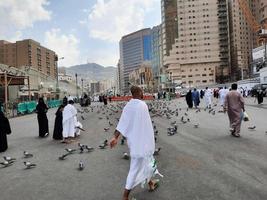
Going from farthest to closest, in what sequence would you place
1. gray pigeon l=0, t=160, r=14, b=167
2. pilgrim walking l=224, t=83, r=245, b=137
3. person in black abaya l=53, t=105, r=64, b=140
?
person in black abaya l=53, t=105, r=64, b=140
pilgrim walking l=224, t=83, r=245, b=137
gray pigeon l=0, t=160, r=14, b=167

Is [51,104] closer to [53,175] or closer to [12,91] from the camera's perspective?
[12,91]

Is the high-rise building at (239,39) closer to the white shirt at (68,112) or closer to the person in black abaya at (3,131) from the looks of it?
the white shirt at (68,112)

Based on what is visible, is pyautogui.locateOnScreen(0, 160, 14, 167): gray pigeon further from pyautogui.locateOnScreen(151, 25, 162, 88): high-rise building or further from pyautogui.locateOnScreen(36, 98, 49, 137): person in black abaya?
pyautogui.locateOnScreen(151, 25, 162, 88): high-rise building

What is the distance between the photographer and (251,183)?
6195mm

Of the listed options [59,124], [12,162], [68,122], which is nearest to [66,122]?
[68,122]

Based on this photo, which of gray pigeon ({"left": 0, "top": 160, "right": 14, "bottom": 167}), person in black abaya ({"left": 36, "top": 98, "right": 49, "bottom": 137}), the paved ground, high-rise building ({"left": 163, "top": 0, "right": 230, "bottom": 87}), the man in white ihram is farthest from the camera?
high-rise building ({"left": 163, "top": 0, "right": 230, "bottom": 87})

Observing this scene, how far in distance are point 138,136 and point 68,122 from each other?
7.78 m

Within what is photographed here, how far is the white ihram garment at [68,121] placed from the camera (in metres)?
13.0

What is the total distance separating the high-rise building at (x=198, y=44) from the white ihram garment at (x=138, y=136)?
451 feet

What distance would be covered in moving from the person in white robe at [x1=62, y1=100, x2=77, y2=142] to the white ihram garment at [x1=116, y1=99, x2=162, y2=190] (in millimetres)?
7595

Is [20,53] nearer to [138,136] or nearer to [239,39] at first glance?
[239,39]

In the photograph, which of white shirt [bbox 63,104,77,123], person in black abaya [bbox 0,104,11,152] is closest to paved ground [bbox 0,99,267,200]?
person in black abaya [bbox 0,104,11,152]

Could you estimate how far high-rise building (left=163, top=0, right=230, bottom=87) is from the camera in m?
143

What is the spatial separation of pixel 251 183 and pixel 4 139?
8.46 m
